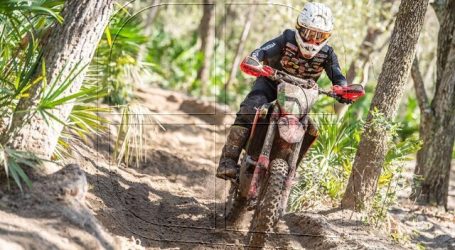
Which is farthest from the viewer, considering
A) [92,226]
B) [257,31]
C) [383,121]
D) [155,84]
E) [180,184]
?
[257,31]

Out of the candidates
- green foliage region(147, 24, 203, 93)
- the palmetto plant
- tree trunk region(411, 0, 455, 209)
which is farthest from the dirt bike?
green foliage region(147, 24, 203, 93)

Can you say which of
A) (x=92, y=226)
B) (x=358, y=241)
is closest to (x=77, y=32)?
(x=92, y=226)

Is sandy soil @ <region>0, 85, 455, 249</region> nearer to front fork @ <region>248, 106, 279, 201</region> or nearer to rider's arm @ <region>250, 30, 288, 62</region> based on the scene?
front fork @ <region>248, 106, 279, 201</region>

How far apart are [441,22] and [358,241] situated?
4489mm

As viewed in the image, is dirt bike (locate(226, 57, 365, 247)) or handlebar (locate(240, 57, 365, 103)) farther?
handlebar (locate(240, 57, 365, 103))

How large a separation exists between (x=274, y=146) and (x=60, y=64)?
6.67 feet

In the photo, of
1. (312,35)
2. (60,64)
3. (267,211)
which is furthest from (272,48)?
(60,64)

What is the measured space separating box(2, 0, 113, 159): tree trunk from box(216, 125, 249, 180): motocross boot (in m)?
1.63

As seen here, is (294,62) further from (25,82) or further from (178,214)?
(25,82)

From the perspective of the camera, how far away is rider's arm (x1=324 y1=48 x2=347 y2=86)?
7.28 m

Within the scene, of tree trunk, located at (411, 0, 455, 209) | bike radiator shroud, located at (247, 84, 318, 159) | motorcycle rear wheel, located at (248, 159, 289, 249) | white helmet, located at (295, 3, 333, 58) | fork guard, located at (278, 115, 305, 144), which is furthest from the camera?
tree trunk, located at (411, 0, 455, 209)

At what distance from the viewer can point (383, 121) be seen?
7.54 meters

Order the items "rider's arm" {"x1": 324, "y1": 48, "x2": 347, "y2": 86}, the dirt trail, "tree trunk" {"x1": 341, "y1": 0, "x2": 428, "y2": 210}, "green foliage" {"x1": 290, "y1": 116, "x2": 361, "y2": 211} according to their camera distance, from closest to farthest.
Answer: the dirt trail < "rider's arm" {"x1": 324, "y1": 48, "x2": 347, "y2": 86} < "tree trunk" {"x1": 341, "y1": 0, "x2": 428, "y2": 210} < "green foliage" {"x1": 290, "y1": 116, "x2": 361, "y2": 211}

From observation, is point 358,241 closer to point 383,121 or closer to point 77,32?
point 383,121
